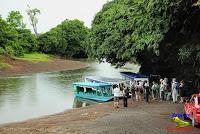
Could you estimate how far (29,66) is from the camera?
87.4 meters

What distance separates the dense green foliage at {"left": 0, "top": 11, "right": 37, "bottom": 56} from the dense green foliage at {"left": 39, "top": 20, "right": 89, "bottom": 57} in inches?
279

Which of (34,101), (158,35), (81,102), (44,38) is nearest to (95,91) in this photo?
(81,102)

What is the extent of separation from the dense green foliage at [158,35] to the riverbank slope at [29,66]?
3750 cm

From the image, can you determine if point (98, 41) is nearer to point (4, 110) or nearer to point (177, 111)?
point (4, 110)

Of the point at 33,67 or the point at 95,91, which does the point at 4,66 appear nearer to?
the point at 33,67

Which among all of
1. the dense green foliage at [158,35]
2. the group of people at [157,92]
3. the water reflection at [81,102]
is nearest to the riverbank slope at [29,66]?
the water reflection at [81,102]

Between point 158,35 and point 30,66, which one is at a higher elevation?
point 158,35

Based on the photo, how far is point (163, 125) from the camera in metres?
22.1

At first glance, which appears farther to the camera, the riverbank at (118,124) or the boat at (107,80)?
the boat at (107,80)

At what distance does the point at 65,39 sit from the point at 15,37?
24850mm

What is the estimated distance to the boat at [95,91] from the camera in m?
40.2

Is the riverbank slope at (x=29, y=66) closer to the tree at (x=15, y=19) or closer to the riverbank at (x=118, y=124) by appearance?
the tree at (x=15, y=19)

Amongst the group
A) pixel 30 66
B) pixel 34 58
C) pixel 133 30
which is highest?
pixel 133 30

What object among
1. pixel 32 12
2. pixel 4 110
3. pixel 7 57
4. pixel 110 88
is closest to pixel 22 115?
pixel 4 110
